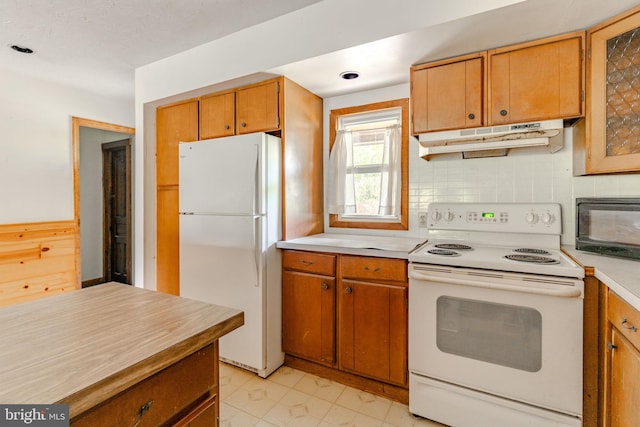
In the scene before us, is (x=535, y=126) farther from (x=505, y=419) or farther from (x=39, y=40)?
(x=39, y=40)

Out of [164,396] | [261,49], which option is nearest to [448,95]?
[261,49]

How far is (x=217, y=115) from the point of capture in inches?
99.9

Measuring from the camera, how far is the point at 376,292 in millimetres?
1903

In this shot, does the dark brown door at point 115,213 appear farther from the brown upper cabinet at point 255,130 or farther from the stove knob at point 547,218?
the stove knob at point 547,218

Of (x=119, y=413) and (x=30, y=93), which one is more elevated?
(x=30, y=93)

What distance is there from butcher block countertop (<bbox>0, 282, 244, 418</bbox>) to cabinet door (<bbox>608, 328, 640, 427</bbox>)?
4.56ft

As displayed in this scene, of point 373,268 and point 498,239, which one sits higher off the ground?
point 498,239

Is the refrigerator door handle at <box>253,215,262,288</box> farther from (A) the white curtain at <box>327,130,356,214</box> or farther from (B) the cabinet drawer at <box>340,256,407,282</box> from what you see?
(A) the white curtain at <box>327,130,356,214</box>

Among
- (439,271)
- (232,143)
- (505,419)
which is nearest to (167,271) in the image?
(232,143)

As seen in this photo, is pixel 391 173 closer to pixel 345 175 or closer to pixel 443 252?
pixel 345 175

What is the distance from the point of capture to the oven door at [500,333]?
4.67 ft

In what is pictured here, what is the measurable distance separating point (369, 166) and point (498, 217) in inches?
40.3

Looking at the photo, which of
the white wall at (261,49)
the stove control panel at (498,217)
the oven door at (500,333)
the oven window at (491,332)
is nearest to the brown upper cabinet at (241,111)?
the white wall at (261,49)

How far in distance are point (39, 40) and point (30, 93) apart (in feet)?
3.17
